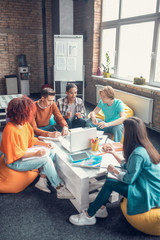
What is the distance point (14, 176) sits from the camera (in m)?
2.36

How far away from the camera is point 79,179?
2020 millimetres

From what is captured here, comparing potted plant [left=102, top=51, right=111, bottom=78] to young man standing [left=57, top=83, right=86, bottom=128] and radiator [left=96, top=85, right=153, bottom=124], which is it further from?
young man standing [left=57, top=83, right=86, bottom=128]

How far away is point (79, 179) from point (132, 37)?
4052mm

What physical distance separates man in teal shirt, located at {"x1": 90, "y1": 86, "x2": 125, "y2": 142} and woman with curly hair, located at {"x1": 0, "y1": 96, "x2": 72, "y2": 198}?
96 cm

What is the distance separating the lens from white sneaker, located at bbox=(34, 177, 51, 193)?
2.49m

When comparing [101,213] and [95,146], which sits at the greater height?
[95,146]

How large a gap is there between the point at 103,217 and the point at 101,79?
4.26m

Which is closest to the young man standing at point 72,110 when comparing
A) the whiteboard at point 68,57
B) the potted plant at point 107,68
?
the whiteboard at point 68,57

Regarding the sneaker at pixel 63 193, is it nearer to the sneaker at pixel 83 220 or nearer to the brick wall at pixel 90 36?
the sneaker at pixel 83 220

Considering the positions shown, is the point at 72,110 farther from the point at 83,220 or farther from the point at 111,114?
the point at 83,220

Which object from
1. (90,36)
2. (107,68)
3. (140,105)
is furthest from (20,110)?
(90,36)

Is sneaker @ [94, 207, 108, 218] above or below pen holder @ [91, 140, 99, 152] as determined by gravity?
below

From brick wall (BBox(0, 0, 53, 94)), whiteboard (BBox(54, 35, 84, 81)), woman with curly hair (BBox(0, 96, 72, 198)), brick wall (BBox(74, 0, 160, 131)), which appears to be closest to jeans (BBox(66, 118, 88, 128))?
woman with curly hair (BBox(0, 96, 72, 198))

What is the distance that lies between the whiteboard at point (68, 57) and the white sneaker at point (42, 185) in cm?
354
